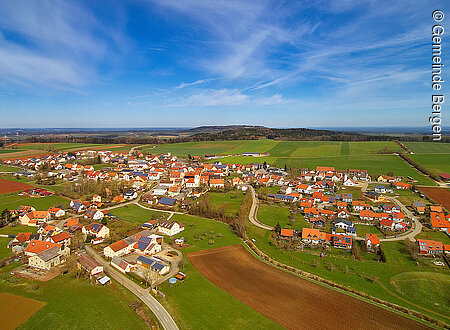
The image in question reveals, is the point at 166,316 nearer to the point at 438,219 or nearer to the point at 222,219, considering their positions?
the point at 222,219

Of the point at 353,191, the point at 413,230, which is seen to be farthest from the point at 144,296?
the point at 353,191

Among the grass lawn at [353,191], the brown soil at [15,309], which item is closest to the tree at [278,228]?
the grass lawn at [353,191]

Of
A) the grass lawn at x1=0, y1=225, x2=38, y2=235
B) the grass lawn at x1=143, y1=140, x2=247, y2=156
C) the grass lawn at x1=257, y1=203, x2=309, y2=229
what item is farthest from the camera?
the grass lawn at x1=143, y1=140, x2=247, y2=156

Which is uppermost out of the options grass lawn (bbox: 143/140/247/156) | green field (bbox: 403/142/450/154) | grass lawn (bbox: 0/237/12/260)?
green field (bbox: 403/142/450/154)

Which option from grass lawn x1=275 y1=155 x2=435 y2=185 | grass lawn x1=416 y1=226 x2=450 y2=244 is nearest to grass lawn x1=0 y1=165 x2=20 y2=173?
grass lawn x1=275 y1=155 x2=435 y2=185

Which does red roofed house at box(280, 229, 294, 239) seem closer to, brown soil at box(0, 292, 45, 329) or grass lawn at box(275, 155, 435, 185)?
brown soil at box(0, 292, 45, 329)

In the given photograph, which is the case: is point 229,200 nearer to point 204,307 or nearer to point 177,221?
point 177,221

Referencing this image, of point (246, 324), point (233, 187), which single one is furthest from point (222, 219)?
point (246, 324)
